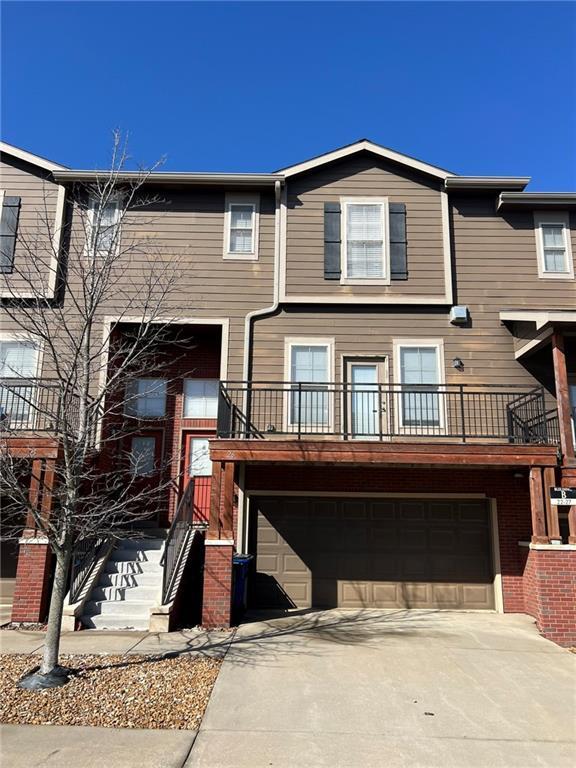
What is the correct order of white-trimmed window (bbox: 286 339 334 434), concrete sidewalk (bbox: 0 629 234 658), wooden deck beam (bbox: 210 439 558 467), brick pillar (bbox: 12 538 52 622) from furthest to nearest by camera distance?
white-trimmed window (bbox: 286 339 334 434), wooden deck beam (bbox: 210 439 558 467), brick pillar (bbox: 12 538 52 622), concrete sidewalk (bbox: 0 629 234 658)

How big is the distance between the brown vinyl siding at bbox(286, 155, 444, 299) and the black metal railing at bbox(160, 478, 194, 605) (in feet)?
15.0

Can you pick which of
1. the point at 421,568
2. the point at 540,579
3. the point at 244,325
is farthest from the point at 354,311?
the point at 540,579

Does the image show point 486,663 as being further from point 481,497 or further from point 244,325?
point 244,325

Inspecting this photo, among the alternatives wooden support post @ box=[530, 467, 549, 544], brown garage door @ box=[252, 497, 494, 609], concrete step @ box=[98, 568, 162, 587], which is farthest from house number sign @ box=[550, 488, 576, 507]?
concrete step @ box=[98, 568, 162, 587]

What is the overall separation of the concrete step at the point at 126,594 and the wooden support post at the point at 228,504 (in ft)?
4.72

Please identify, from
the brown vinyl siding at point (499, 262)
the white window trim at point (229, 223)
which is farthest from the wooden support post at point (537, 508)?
the white window trim at point (229, 223)

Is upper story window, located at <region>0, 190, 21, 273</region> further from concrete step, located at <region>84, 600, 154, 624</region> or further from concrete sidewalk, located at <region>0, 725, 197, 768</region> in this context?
concrete sidewalk, located at <region>0, 725, 197, 768</region>

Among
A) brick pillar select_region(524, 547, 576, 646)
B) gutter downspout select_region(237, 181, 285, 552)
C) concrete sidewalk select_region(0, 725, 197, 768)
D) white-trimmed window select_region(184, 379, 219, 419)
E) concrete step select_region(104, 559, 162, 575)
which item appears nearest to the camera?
concrete sidewalk select_region(0, 725, 197, 768)

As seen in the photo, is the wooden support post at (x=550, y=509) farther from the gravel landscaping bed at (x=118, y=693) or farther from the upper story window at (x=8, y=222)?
the upper story window at (x=8, y=222)

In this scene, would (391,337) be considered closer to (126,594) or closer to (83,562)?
(126,594)

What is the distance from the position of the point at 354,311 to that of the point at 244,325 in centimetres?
223

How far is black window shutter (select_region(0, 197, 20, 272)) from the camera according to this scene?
1115 cm

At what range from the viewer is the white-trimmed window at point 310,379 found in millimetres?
10406

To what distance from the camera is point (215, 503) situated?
8438mm
